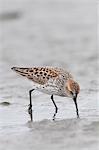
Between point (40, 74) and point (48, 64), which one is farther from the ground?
point (48, 64)

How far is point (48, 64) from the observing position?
659 inches

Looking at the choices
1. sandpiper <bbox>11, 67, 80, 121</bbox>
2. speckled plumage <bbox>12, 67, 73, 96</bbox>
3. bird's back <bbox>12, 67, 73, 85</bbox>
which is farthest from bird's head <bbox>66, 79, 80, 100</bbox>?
Answer: bird's back <bbox>12, 67, 73, 85</bbox>

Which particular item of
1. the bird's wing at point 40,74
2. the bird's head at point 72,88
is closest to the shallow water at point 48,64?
the bird's head at point 72,88

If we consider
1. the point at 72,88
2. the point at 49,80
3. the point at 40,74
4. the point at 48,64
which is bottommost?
the point at 72,88

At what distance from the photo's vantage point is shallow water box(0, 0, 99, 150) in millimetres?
9844

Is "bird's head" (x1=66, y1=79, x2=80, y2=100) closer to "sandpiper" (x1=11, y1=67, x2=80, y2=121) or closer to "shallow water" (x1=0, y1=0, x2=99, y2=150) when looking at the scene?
"sandpiper" (x1=11, y1=67, x2=80, y2=121)

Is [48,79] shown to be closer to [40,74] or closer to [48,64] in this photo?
[40,74]

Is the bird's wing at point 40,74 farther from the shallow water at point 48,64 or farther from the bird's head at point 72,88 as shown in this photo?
the shallow water at point 48,64

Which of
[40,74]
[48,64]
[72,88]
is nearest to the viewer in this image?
[72,88]

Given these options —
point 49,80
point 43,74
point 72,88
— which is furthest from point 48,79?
point 72,88

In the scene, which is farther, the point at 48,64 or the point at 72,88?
the point at 48,64

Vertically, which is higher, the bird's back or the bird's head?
the bird's back

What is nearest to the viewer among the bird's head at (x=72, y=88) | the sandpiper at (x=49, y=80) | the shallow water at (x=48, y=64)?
the shallow water at (x=48, y=64)

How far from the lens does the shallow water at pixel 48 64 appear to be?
9.84 m
